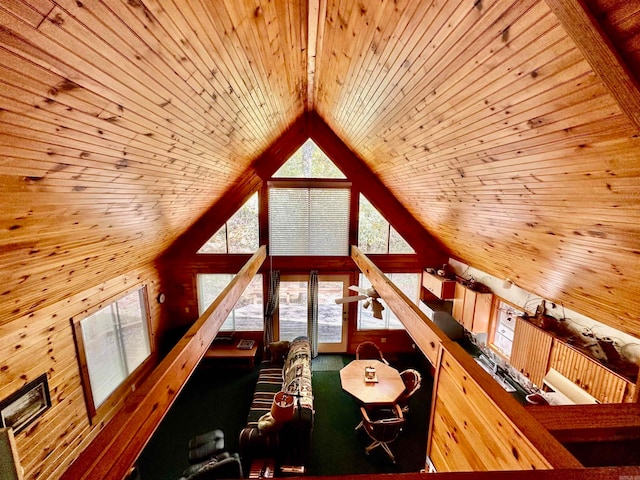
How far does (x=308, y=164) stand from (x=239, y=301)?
10.8 feet

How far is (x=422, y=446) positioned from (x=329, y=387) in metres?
1.80

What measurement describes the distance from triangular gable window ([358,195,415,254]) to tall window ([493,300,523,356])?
6.40 ft

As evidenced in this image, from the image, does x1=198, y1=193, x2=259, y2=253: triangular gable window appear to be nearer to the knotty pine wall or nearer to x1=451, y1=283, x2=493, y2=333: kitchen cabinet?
the knotty pine wall

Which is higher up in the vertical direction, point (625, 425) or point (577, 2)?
point (577, 2)

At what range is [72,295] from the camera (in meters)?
3.48

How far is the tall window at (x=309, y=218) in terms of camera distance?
5.73 metres

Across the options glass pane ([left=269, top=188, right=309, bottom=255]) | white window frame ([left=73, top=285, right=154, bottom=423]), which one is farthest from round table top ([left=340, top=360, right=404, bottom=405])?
white window frame ([left=73, top=285, right=154, bottom=423])

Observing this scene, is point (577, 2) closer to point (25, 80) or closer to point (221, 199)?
point (25, 80)

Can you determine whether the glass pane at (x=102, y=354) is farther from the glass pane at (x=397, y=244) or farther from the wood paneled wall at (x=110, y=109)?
the glass pane at (x=397, y=244)

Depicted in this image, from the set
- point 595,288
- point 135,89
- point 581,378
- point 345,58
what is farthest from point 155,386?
point 581,378

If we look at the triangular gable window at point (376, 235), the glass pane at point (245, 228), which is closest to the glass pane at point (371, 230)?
the triangular gable window at point (376, 235)

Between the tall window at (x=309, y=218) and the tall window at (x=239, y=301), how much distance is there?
3.28 ft

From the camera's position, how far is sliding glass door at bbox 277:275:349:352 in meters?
6.16

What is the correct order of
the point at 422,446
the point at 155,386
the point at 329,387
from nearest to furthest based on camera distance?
the point at 155,386
the point at 422,446
the point at 329,387
